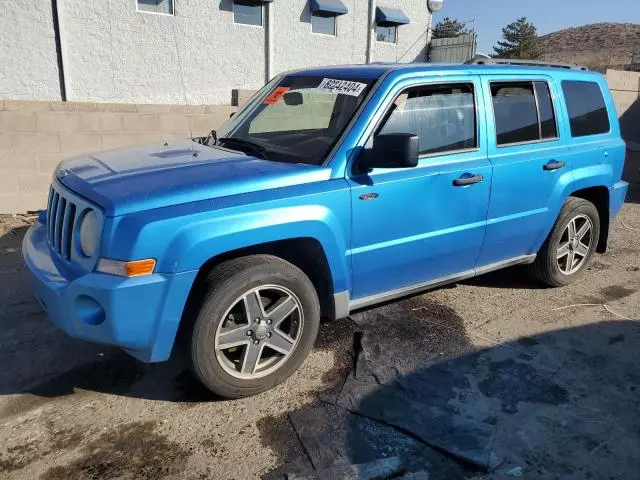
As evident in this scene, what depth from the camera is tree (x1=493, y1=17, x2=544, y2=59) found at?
47525 millimetres

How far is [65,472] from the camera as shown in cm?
249

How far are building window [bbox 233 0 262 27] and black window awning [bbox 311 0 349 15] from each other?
1392mm

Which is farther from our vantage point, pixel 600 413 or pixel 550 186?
pixel 550 186

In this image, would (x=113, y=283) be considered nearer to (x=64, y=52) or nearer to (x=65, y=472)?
(x=65, y=472)

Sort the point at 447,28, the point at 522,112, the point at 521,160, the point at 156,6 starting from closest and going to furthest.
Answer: the point at 521,160 → the point at 522,112 → the point at 156,6 → the point at 447,28

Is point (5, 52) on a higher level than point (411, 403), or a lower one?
higher

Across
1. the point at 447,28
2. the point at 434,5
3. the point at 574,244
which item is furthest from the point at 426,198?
the point at 447,28

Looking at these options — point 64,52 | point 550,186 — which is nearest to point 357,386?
point 550,186

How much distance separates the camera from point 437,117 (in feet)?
11.9

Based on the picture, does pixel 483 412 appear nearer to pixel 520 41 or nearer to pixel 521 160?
pixel 521 160

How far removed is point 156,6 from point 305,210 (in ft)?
31.3

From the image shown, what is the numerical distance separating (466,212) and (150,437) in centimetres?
249

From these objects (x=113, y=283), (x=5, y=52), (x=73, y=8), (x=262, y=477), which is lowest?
(x=262, y=477)

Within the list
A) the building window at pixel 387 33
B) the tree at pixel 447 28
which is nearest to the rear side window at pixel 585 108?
the building window at pixel 387 33
